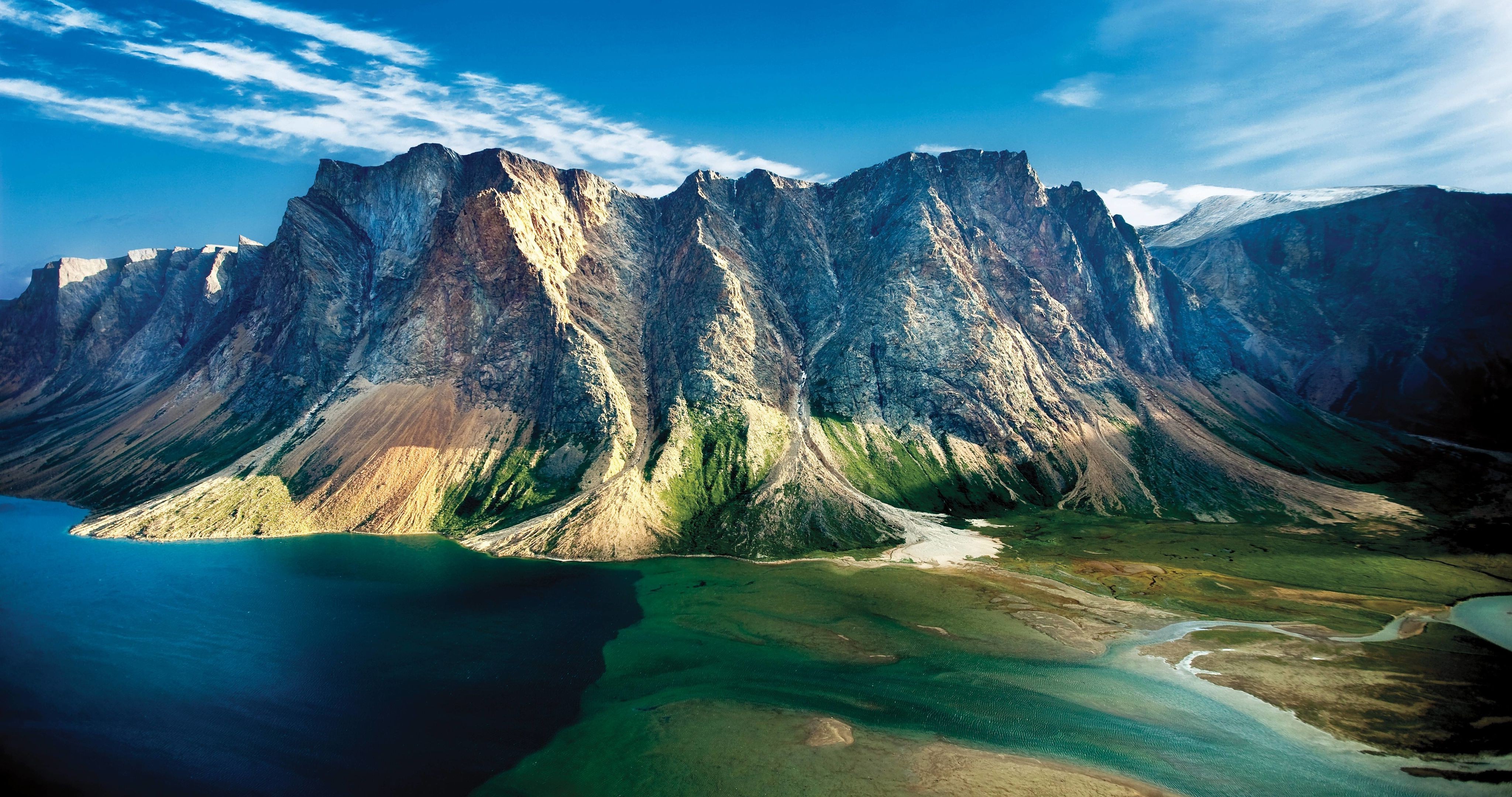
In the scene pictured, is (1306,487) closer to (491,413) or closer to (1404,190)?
(1404,190)

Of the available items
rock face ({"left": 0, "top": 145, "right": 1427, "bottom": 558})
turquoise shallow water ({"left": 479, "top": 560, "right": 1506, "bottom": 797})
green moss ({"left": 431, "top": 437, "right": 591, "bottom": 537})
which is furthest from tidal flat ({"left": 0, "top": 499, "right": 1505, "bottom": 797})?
rock face ({"left": 0, "top": 145, "right": 1427, "bottom": 558})

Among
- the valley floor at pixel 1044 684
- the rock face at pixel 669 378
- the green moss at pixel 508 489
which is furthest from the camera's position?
the rock face at pixel 669 378

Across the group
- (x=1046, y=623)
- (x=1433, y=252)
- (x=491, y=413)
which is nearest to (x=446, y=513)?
(x=491, y=413)

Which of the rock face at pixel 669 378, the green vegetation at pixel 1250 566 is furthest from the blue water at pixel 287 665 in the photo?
the green vegetation at pixel 1250 566

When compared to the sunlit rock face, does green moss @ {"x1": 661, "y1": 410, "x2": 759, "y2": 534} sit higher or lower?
lower

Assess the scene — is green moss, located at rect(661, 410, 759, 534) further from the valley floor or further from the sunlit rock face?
the sunlit rock face

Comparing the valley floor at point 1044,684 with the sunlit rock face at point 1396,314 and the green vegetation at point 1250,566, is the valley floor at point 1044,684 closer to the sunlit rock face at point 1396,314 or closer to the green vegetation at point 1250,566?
the green vegetation at point 1250,566

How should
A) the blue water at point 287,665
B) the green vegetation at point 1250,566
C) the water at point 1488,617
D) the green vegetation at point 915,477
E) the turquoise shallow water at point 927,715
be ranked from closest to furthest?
the blue water at point 287,665, the turquoise shallow water at point 927,715, the water at point 1488,617, the green vegetation at point 1250,566, the green vegetation at point 915,477
